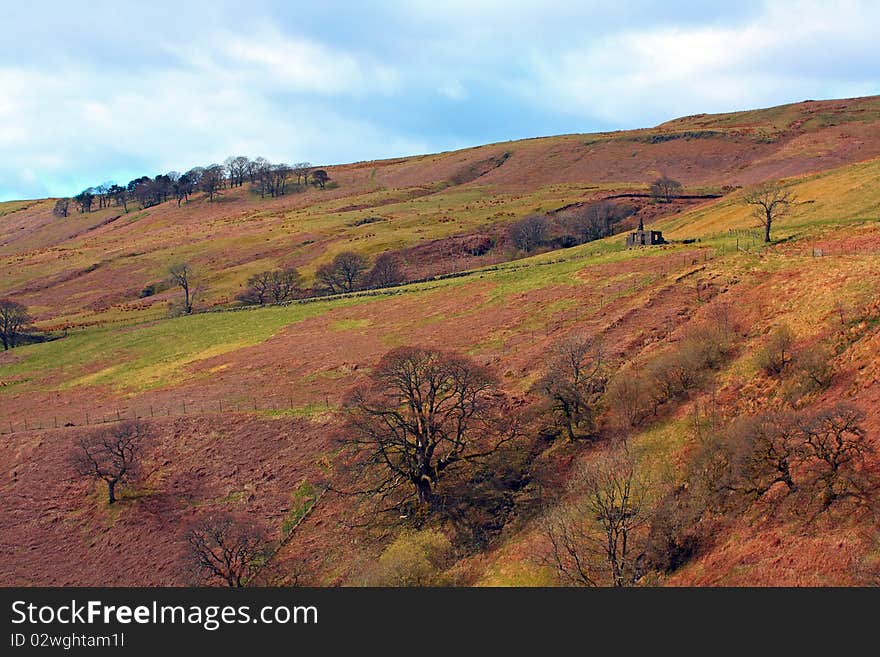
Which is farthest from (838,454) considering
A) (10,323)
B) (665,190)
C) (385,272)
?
(665,190)

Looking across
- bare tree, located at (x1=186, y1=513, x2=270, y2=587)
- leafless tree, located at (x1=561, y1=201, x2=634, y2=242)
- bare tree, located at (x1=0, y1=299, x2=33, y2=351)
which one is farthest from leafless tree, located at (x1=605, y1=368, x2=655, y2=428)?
bare tree, located at (x1=0, y1=299, x2=33, y2=351)

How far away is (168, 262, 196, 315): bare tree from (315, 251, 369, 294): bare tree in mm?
19449

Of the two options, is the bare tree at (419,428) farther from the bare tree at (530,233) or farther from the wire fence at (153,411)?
the bare tree at (530,233)

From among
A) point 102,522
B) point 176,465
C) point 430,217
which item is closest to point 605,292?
point 176,465

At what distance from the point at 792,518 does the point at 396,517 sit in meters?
19.8

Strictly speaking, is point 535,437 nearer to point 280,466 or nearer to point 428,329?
point 280,466

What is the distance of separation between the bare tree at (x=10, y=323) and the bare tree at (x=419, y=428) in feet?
234

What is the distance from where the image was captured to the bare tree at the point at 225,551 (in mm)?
32797

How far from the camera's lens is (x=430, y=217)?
14288 cm

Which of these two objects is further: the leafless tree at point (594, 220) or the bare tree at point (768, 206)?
the leafless tree at point (594, 220)

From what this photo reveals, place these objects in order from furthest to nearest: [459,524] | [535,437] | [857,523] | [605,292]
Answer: [605,292]
[535,437]
[459,524]
[857,523]

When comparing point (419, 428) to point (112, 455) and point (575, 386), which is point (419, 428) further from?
point (112, 455)

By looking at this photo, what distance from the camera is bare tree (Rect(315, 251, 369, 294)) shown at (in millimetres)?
103088

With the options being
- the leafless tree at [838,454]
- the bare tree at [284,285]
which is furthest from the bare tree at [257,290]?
the leafless tree at [838,454]
